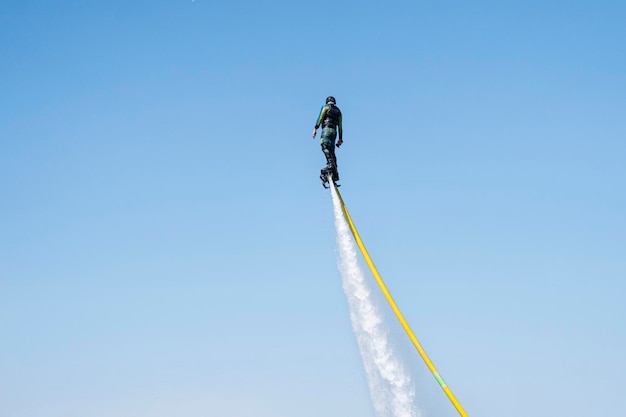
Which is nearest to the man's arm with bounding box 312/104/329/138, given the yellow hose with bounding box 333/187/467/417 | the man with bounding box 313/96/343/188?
the man with bounding box 313/96/343/188

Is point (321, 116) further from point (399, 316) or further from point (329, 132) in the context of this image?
point (399, 316)

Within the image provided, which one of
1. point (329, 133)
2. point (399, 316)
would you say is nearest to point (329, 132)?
point (329, 133)

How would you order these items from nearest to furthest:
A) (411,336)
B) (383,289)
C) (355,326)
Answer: (411,336)
(383,289)
(355,326)

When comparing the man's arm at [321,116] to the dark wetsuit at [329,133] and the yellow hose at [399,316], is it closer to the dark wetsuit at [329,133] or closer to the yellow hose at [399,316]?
the dark wetsuit at [329,133]

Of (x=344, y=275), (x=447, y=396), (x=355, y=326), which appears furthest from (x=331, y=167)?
(x=447, y=396)

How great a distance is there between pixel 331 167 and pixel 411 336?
948cm

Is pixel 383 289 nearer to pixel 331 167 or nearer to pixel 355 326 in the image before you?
pixel 355 326

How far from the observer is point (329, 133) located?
34406 millimetres

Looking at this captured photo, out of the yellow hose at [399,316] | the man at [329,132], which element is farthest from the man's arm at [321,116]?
the yellow hose at [399,316]

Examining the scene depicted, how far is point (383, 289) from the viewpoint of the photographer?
31062 mm

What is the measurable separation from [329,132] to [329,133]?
0.19 feet

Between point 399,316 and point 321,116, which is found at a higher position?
point 321,116

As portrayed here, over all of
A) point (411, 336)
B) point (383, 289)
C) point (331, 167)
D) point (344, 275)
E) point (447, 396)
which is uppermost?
point (331, 167)

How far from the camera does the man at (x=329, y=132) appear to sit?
34.4 m
